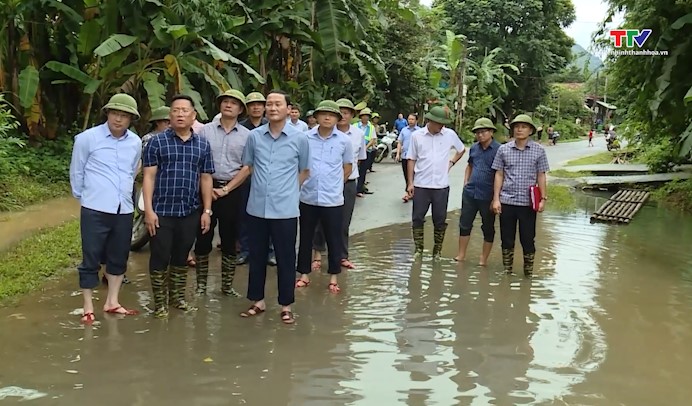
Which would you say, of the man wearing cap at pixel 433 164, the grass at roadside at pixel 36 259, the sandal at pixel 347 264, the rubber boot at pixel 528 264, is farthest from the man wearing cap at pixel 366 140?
the grass at roadside at pixel 36 259

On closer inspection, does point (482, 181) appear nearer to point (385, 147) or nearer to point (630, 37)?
point (630, 37)

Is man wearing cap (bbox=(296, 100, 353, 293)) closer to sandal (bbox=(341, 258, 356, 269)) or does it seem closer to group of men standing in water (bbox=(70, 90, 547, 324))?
group of men standing in water (bbox=(70, 90, 547, 324))

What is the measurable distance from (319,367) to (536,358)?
4.91ft

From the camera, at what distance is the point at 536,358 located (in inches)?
176

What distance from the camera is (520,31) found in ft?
121

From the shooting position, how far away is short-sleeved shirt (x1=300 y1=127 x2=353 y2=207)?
5754 mm

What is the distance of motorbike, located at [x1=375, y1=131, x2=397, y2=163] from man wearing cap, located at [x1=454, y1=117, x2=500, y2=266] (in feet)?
36.5

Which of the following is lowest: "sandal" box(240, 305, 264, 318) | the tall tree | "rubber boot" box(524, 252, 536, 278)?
"sandal" box(240, 305, 264, 318)

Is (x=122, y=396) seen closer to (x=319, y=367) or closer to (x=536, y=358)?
(x=319, y=367)

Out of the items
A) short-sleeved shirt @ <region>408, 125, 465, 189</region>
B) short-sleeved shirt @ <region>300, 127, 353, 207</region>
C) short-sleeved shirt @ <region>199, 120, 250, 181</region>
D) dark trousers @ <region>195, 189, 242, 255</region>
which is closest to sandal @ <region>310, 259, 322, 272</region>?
short-sleeved shirt @ <region>300, 127, 353, 207</region>

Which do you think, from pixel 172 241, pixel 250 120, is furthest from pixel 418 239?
pixel 172 241

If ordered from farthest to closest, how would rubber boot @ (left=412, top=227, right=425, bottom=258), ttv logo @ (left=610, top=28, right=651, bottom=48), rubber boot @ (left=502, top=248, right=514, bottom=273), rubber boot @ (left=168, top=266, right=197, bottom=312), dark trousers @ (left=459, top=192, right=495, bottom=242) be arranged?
ttv logo @ (left=610, top=28, right=651, bottom=48) < rubber boot @ (left=412, top=227, right=425, bottom=258) < dark trousers @ (left=459, top=192, right=495, bottom=242) < rubber boot @ (left=502, top=248, right=514, bottom=273) < rubber boot @ (left=168, top=266, right=197, bottom=312)

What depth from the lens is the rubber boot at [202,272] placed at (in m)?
5.70

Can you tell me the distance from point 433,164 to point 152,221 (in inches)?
132
